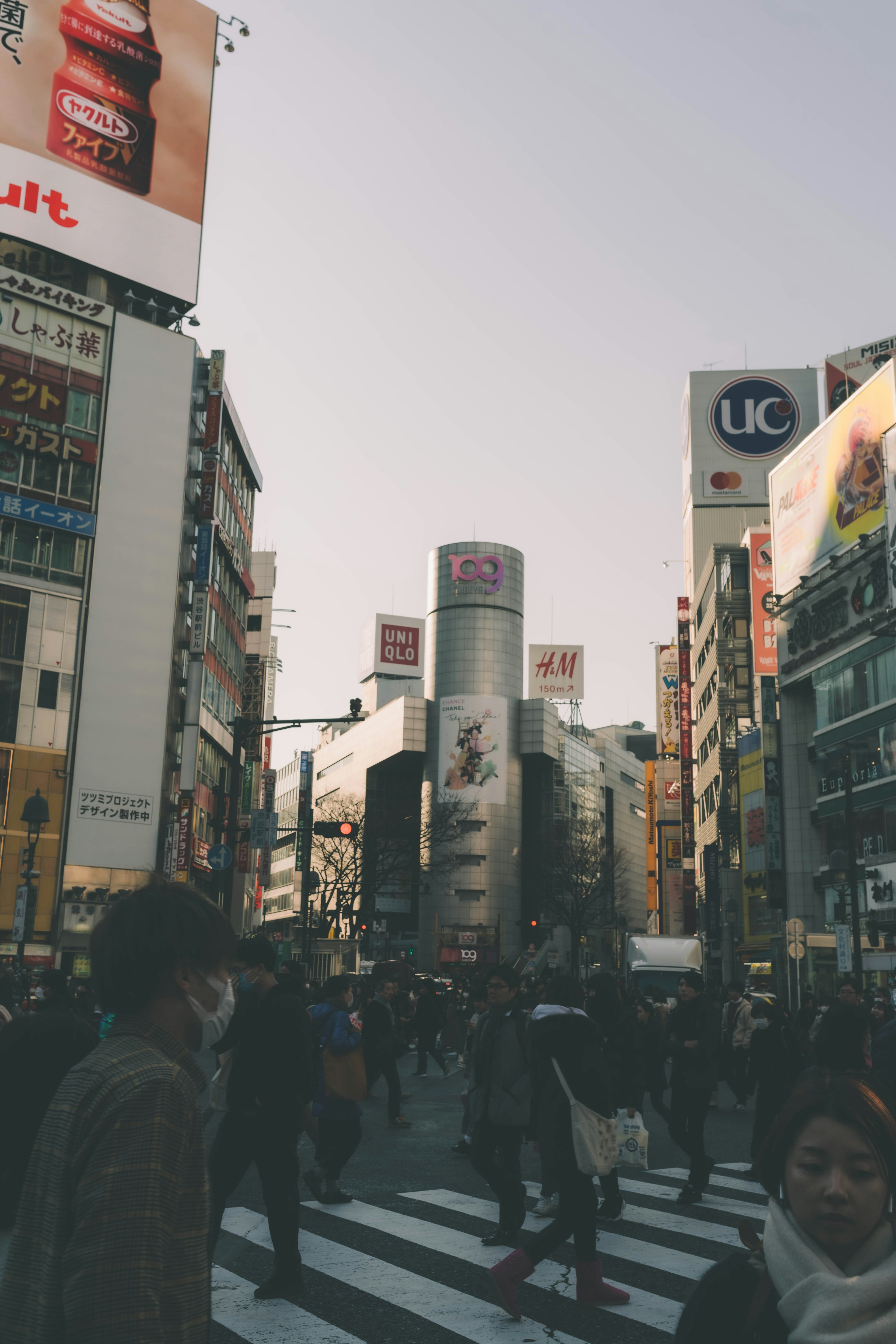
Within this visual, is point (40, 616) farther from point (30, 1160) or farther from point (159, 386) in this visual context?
point (30, 1160)

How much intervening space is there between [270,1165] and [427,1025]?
671 inches

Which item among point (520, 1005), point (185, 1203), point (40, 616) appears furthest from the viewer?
point (40, 616)

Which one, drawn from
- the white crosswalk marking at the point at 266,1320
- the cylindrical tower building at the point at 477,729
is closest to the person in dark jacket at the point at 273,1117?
the white crosswalk marking at the point at 266,1320

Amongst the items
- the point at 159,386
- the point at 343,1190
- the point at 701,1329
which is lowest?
the point at 343,1190

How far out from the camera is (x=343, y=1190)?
10.7m

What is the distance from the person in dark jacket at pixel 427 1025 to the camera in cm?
2338

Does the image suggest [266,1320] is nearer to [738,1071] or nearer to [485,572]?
[738,1071]

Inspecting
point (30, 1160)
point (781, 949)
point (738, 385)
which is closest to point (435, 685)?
point (738, 385)

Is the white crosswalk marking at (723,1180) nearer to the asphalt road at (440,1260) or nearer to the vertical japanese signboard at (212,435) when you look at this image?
the asphalt road at (440,1260)

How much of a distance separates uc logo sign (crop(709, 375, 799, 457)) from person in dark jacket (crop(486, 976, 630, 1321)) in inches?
3562

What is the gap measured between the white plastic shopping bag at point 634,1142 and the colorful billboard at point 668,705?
8353 centimetres

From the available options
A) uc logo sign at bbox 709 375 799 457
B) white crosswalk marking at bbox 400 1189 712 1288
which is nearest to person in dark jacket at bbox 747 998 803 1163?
white crosswalk marking at bbox 400 1189 712 1288

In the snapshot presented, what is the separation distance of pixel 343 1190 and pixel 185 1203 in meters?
9.03

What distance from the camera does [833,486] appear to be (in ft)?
174
